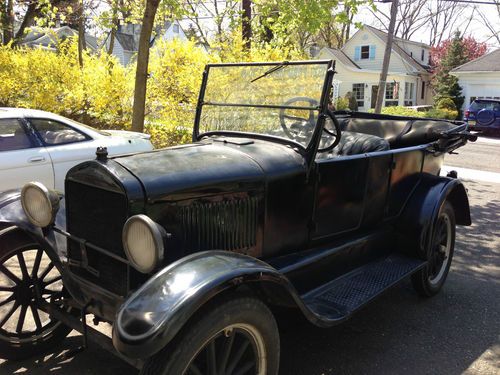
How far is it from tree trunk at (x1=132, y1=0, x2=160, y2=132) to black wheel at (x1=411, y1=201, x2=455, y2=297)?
481 cm

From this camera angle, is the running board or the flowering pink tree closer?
the running board

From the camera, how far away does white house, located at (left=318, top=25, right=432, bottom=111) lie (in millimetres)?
31438

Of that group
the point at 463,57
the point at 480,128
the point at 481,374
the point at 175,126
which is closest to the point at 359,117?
the point at 481,374

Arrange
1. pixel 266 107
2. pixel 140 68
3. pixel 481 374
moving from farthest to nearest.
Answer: pixel 140 68 < pixel 266 107 < pixel 481 374

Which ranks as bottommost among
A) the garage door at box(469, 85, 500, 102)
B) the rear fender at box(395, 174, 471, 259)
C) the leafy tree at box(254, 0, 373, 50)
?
the rear fender at box(395, 174, 471, 259)

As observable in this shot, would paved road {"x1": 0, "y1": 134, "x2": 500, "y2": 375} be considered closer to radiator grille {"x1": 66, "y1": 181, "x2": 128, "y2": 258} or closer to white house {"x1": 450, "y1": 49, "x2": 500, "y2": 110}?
radiator grille {"x1": 66, "y1": 181, "x2": 128, "y2": 258}

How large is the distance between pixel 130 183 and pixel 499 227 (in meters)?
5.60

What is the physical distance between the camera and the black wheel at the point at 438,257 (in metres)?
4.02

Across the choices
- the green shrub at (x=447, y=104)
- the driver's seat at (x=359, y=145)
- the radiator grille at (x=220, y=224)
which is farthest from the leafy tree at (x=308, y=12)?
the green shrub at (x=447, y=104)

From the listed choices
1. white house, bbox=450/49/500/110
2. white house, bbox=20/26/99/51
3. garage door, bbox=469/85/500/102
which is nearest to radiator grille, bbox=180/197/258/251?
white house, bbox=20/26/99/51

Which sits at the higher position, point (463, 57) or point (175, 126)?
point (463, 57)

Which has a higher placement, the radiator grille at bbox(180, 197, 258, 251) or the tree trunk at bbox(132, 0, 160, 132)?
the tree trunk at bbox(132, 0, 160, 132)

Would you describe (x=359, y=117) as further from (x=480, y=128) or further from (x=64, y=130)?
(x=480, y=128)

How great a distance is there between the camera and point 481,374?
119 inches
